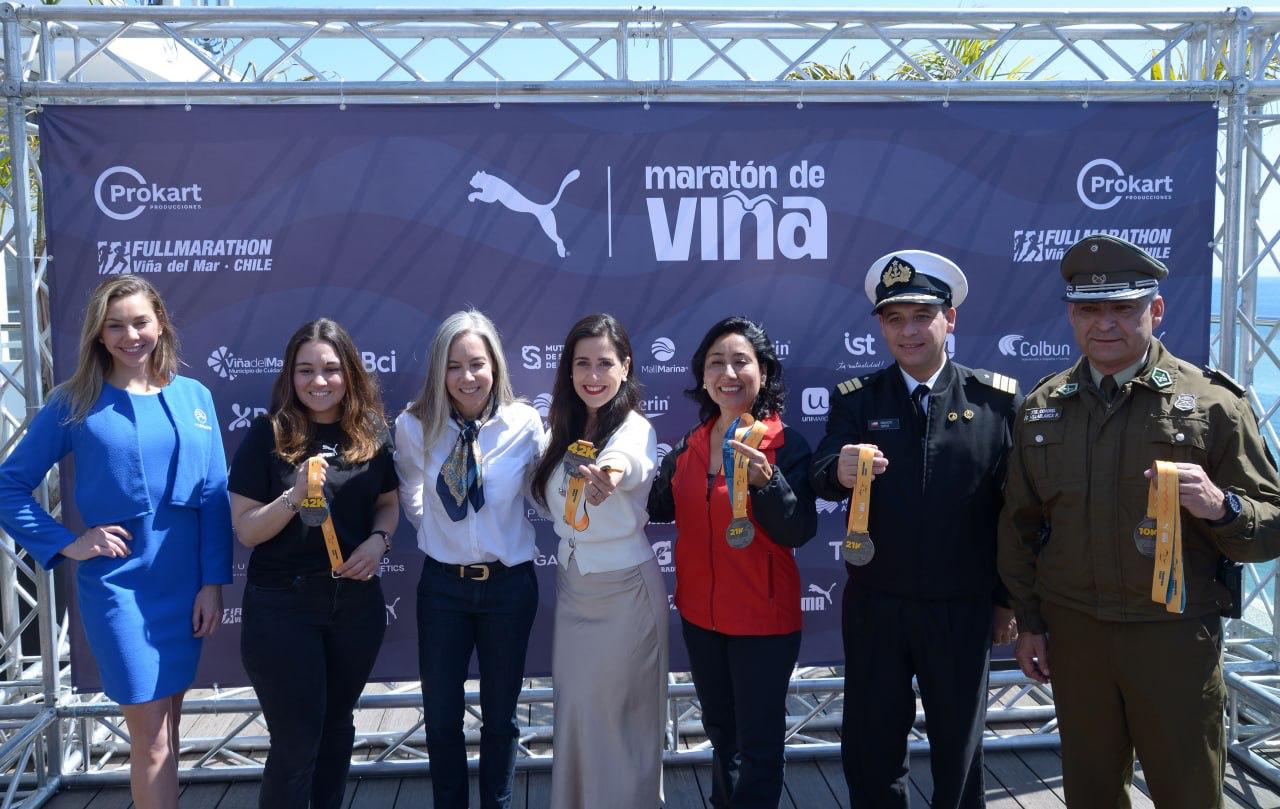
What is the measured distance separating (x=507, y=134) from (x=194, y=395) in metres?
1.74

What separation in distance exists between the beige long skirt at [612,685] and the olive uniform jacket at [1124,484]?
1.20m

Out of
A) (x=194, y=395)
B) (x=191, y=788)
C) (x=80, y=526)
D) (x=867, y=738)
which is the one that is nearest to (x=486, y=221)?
(x=194, y=395)

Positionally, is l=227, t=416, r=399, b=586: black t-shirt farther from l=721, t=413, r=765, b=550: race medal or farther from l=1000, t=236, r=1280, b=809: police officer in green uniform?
l=1000, t=236, r=1280, b=809: police officer in green uniform

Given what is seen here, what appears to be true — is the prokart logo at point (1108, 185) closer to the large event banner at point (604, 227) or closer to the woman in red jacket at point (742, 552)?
the large event banner at point (604, 227)

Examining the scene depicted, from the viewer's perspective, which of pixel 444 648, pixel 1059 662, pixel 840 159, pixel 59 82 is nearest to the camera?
pixel 1059 662

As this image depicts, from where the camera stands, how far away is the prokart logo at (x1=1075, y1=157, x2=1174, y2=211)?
4.17 metres

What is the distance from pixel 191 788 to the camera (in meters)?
4.14

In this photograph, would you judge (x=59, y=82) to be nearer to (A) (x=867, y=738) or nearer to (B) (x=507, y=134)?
(B) (x=507, y=134)

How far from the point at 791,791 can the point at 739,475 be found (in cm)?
199

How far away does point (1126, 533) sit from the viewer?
2.70m

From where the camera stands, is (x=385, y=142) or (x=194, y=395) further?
(x=385, y=142)

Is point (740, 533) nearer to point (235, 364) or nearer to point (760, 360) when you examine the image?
point (760, 360)

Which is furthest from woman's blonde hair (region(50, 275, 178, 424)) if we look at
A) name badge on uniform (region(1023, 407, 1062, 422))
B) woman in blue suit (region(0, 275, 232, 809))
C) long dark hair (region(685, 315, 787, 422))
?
name badge on uniform (region(1023, 407, 1062, 422))

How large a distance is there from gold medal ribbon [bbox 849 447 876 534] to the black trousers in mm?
350
